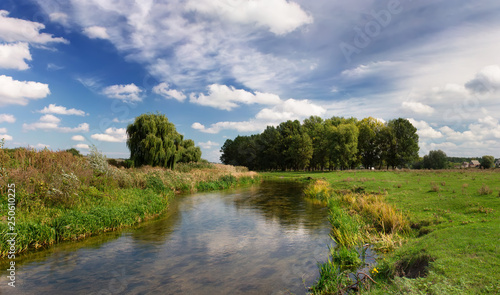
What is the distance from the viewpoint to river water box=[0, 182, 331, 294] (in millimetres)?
8383

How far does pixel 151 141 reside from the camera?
37.8 m

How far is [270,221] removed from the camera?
17859mm

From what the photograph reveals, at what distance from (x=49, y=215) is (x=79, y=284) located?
5.71 metres

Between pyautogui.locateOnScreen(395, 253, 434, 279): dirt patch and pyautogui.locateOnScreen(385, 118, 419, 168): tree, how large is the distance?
2657 inches

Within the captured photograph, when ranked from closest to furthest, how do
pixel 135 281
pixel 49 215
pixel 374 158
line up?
pixel 135 281 < pixel 49 215 < pixel 374 158

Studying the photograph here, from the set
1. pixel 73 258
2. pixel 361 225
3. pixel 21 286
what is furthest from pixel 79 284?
pixel 361 225

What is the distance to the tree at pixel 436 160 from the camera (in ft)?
295

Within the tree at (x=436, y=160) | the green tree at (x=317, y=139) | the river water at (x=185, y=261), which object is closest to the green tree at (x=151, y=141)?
the river water at (x=185, y=261)

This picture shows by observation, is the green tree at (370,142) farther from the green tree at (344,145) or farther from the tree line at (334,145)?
the green tree at (344,145)

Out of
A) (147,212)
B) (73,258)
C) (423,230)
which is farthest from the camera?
(147,212)

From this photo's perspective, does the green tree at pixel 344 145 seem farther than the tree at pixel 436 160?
No

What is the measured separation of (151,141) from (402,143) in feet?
199

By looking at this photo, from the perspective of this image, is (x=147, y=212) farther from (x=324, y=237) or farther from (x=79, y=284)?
(x=324, y=237)

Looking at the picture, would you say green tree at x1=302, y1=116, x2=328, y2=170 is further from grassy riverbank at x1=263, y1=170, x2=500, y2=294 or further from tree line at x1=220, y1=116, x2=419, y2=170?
grassy riverbank at x1=263, y1=170, x2=500, y2=294
